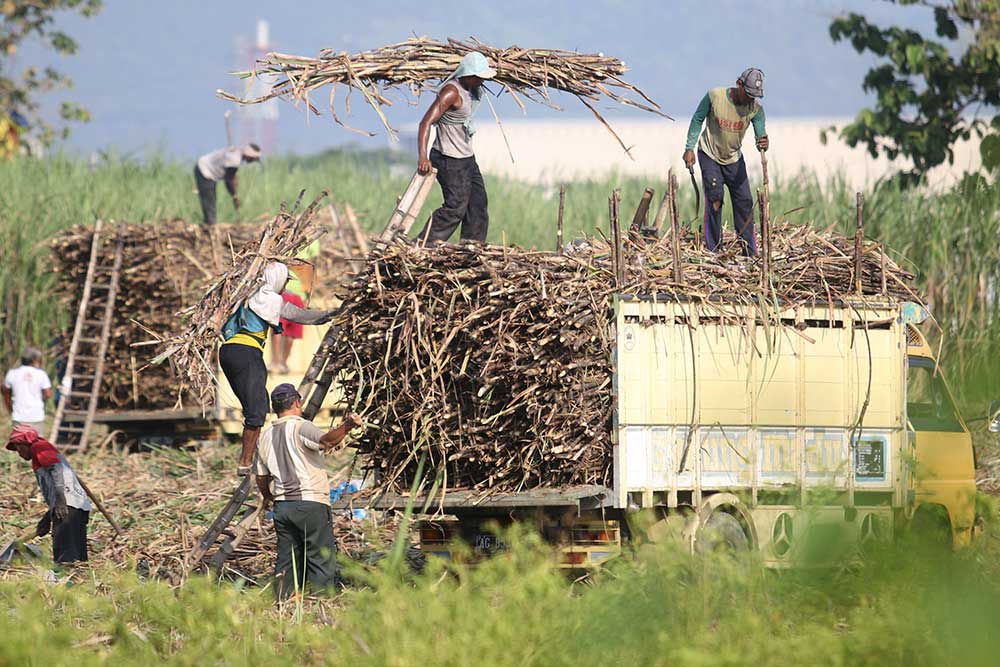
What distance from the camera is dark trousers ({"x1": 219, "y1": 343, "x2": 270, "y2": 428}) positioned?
1033 cm

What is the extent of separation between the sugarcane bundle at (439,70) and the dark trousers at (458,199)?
2.08ft

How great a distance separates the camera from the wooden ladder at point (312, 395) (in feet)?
32.5

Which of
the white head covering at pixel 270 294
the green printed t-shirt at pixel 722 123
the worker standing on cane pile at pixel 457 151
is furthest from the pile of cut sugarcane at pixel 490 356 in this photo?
the green printed t-shirt at pixel 722 123

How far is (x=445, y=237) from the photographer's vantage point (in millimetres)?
10852

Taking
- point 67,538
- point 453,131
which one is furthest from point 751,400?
point 67,538

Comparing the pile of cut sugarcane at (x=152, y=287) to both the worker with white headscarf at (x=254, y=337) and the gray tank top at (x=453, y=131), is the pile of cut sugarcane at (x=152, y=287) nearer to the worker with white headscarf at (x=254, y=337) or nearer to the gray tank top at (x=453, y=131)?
the gray tank top at (x=453, y=131)

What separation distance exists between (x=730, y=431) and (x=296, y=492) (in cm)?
304

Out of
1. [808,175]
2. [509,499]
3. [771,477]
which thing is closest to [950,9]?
[808,175]

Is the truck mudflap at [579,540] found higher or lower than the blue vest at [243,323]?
lower

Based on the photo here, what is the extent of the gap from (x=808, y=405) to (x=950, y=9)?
39.4ft

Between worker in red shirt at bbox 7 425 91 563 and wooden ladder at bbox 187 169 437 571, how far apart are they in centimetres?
107

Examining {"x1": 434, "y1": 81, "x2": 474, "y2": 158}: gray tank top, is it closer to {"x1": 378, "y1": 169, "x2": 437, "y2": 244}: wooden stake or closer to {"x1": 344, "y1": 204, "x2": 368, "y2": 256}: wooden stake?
{"x1": 378, "y1": 169, "x2": 437, "y2": 244}: wooden stake

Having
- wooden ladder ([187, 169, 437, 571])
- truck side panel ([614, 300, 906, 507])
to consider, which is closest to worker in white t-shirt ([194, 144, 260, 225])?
wooden ladder ([187, 169, 437, 571])

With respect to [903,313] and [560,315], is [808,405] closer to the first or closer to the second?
[903,313]
